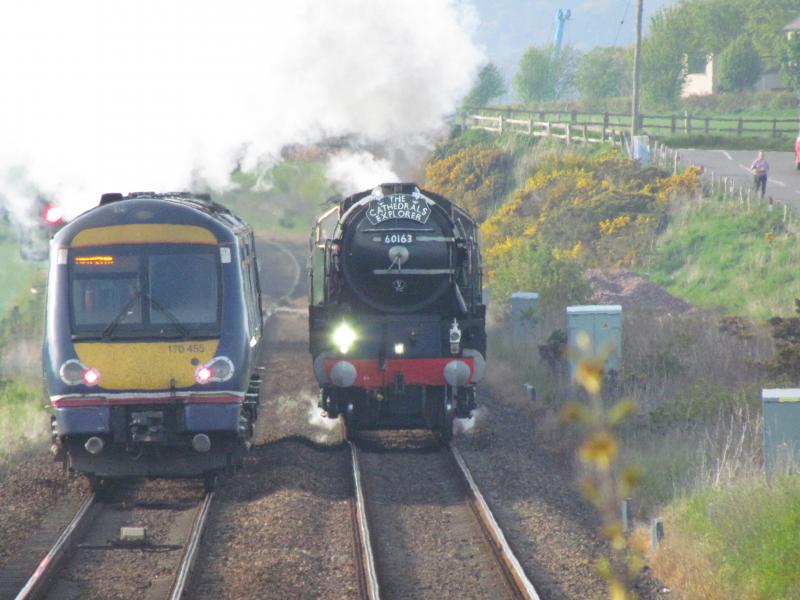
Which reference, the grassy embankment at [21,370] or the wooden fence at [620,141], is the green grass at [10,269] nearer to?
the grassy embankment at [21,370]

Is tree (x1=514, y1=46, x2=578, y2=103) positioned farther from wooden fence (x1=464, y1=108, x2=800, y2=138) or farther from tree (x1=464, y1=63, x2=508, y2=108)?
wooden fence (x1=464, y1=108, x2=800, y2=138)

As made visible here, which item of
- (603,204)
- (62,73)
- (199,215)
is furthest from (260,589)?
(603,204)

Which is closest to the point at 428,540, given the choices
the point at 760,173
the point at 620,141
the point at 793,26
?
the point at 760,173

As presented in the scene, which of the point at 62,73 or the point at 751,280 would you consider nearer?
the point at 62,73

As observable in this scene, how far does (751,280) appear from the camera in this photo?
25062 mm

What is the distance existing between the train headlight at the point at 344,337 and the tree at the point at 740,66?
2909 inches

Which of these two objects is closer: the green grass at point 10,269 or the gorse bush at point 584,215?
the gorse bush at point 584,215

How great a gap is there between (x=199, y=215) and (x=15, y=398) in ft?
24.8

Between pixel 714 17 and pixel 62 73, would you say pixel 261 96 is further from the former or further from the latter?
pixel 714 17

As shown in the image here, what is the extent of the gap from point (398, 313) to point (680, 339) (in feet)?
18.7

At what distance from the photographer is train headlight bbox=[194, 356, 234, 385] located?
11.5 metres

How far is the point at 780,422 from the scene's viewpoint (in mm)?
11203

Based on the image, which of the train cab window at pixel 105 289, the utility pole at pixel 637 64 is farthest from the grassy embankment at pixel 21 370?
the utility pole at pixel 637 64

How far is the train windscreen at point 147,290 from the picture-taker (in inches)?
458
